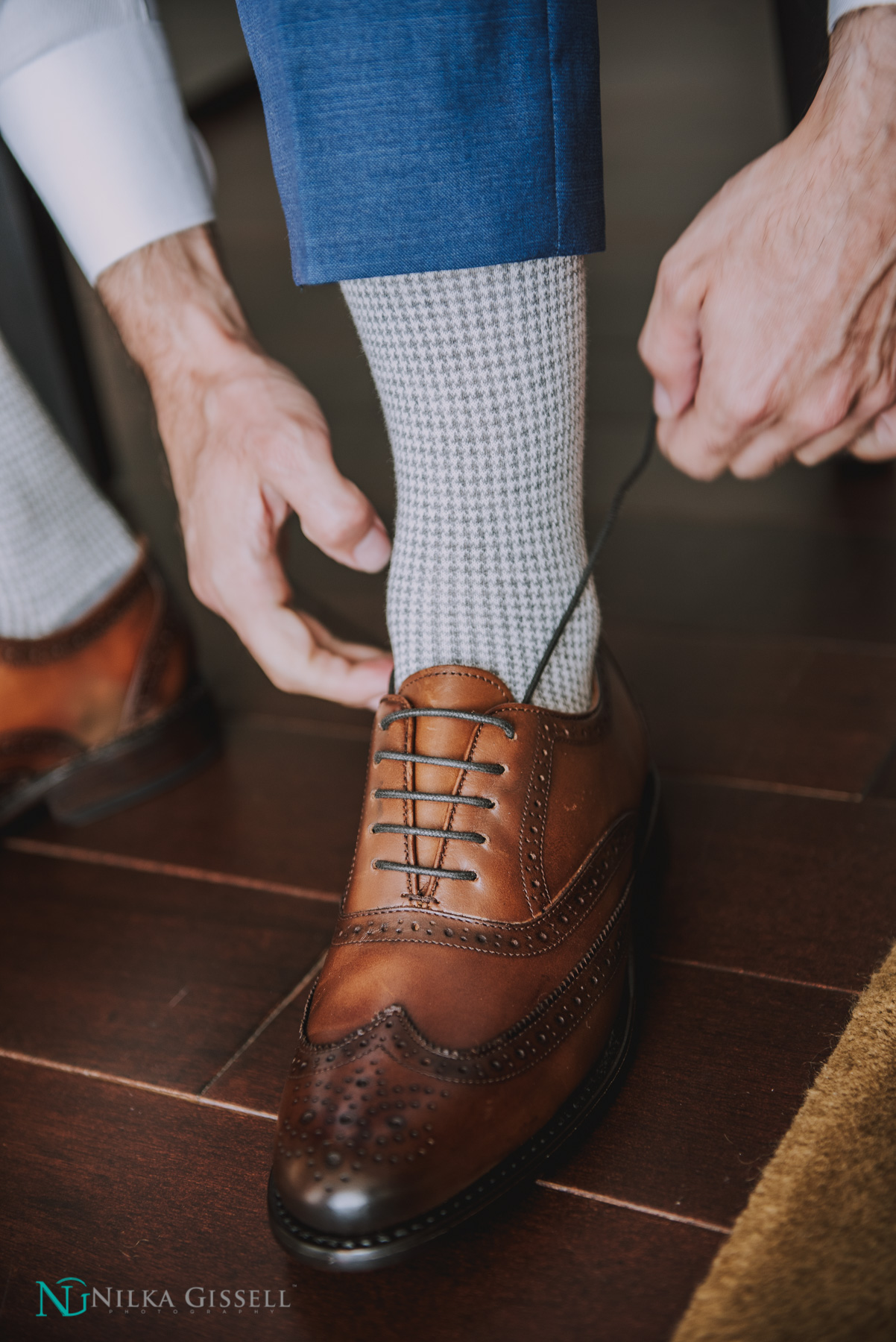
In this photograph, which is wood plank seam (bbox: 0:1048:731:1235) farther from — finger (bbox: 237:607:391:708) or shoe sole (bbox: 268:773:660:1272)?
finger (bbox: 237:607:391:708)

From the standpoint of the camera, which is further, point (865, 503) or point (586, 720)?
point (865, 503)

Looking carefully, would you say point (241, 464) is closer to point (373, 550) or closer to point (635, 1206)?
point (373, 550)

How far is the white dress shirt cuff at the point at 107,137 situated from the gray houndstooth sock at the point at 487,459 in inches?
10.8

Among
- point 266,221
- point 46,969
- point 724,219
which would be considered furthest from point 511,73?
point 266,221

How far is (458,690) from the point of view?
654 millimetres

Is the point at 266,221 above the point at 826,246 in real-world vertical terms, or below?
below

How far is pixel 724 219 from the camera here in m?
0.62

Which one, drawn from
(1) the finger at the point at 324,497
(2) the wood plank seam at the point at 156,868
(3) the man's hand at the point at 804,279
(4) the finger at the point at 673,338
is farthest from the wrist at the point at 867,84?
(2) the wood plank seam at the point at 156,868

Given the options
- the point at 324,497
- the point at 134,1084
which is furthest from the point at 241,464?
the point at 134,1084

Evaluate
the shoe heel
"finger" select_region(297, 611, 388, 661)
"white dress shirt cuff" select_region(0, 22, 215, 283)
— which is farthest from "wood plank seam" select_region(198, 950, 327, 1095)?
"white dress shirt cuff" select_region(0, 22, 215, 283)

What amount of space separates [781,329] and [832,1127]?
0.43 m

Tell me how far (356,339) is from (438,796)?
1.94 feet

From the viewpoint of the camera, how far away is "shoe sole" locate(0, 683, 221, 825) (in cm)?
100

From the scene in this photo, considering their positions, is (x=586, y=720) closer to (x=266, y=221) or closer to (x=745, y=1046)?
(x=745, y=1046)
